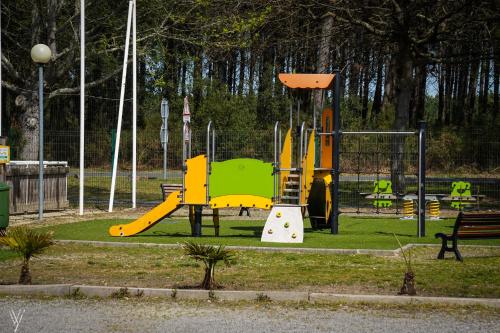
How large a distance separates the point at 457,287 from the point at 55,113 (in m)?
49.5

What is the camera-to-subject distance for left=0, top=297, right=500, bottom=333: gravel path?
8.80 m

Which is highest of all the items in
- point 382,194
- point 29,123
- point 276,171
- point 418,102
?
point 418,102

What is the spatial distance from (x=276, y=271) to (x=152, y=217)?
5494 millimetres

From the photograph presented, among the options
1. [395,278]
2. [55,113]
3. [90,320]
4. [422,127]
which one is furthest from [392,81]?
[90,320]

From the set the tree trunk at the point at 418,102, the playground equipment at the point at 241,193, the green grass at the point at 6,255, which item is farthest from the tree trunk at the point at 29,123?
the tree trunk at the point at 418,102

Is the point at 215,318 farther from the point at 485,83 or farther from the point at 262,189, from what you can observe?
the point at 485,83

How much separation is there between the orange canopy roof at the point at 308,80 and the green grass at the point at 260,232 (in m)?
3.15

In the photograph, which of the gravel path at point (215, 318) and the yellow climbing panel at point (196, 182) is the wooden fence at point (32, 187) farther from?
the gravel path at point (215, 318)

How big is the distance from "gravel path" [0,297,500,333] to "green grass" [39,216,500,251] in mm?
6520

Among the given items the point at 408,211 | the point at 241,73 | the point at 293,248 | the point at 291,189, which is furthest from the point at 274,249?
the point at 241,73

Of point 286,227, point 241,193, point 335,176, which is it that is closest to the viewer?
point 286,227

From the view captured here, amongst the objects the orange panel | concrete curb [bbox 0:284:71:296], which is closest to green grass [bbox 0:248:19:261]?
concrete curb [bbox 0:284:71:296]

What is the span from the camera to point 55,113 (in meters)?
58.3

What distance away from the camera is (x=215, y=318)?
9391 mm
